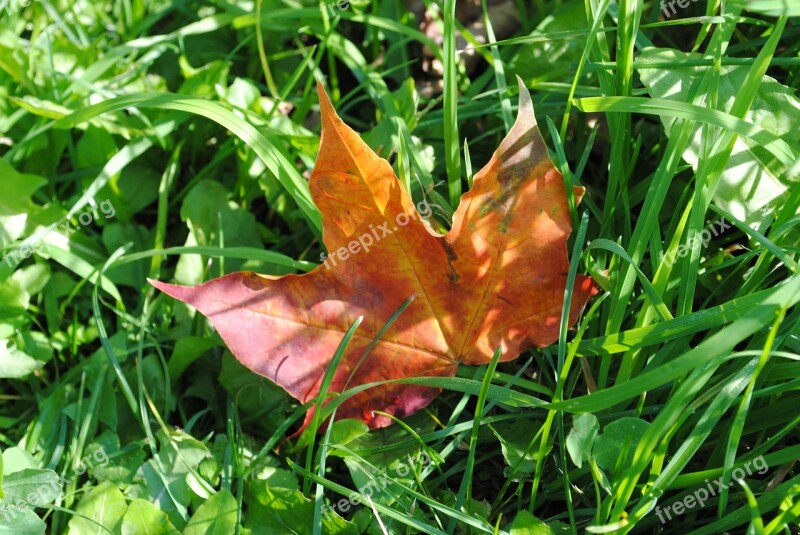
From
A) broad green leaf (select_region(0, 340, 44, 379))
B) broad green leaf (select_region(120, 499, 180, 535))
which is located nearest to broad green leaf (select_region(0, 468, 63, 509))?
broad green leaf (select_region(120, 499, 180, 535))

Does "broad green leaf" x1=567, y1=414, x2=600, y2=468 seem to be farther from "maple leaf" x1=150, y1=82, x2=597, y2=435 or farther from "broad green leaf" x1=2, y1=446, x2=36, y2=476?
"broad green leaf" x1=2, y1=446, x2=36, y2=476

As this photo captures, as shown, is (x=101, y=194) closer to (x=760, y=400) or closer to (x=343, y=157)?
(x=343, y=157)

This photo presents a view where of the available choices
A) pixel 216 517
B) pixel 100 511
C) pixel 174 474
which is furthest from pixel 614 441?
pixel 100 511

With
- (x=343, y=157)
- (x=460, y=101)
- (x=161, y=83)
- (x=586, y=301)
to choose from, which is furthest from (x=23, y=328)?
(x=586, y=301)

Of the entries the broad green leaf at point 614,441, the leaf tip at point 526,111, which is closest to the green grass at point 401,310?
the broad green leaf at point 614,441

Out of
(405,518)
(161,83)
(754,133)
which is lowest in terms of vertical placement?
(405,518)

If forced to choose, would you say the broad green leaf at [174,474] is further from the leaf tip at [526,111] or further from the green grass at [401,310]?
the leaf tip at [526,111]

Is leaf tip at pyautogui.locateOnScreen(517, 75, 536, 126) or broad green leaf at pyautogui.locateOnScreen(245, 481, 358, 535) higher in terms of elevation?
leaf tip at pyautogui.locateOnScreen(517, 75, 536, 126)

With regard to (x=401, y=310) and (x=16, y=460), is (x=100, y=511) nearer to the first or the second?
(x=16, y=460)
